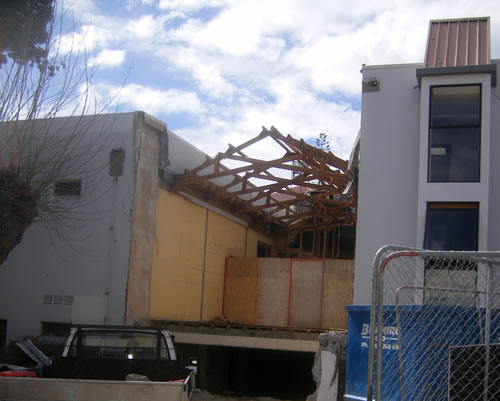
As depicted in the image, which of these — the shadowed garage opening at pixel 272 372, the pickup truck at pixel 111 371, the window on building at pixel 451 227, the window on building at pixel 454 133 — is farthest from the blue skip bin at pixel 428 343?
the shadowed garage opening at pixel 272 372

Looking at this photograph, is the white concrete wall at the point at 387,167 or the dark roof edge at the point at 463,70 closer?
the dark roof edge at the point at 463,70

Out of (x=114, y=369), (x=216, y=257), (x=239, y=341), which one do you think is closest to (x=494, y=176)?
Result: (x=239, y=341)

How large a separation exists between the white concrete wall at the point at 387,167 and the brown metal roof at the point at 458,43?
0.52 meters

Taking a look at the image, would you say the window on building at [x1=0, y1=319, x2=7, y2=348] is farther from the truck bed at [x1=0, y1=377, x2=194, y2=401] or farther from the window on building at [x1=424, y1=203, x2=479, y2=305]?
the window on building at [x1=424, y1=203, x2=479, y2=305]

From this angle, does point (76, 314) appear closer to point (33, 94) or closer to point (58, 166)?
point (58, 166)

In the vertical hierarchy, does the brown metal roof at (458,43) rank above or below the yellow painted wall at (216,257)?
above

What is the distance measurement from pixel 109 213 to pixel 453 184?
7568 mm

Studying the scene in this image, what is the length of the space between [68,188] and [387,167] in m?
7.43

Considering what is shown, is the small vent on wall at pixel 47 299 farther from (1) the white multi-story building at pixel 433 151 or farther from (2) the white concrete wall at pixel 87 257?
(1) the white multi-story building at pixel 433 151

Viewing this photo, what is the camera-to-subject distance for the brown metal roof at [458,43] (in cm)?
1178

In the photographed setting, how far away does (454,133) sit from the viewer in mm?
11547

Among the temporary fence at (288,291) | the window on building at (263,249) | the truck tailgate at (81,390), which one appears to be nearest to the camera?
the truck tailgate at (81,390)

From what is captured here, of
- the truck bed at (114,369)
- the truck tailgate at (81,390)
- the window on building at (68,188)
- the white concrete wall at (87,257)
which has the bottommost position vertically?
the truck bed at (114,369)

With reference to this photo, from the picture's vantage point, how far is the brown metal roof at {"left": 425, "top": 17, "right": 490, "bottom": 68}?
11781 millimetres
